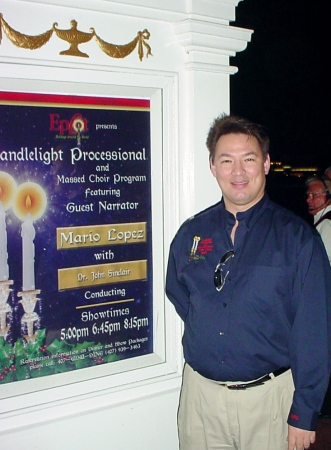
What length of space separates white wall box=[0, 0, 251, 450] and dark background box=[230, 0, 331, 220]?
967cm

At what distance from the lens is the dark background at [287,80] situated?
12539mm

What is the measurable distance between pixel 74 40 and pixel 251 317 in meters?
1.37

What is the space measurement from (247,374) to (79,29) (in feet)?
5.27

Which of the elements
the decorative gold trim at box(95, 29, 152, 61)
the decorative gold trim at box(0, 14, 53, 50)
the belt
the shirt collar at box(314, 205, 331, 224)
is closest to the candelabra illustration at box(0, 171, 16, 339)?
the decorative gold trim at box(0, 14, 53, 50)

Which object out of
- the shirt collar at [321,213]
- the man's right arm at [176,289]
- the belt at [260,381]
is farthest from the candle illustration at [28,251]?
the shirt collar at [321,213]

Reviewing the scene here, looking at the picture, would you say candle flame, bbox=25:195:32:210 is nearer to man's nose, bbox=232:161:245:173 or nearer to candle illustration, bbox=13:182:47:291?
candle illustration, bbox=13:182:47:291

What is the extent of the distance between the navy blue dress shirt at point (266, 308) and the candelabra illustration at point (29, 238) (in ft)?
2.22

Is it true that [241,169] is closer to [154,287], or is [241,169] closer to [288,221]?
[288,221]

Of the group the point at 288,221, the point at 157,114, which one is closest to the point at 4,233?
the point at 157,114

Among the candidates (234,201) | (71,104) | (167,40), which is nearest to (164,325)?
(234,201)

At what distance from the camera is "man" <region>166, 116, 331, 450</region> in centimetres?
212

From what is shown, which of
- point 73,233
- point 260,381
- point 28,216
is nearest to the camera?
point 260,381

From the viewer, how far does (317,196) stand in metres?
5.09

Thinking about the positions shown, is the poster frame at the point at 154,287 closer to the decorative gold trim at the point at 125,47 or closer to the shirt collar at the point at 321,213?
the decorative gold trim at the point at 125,47
